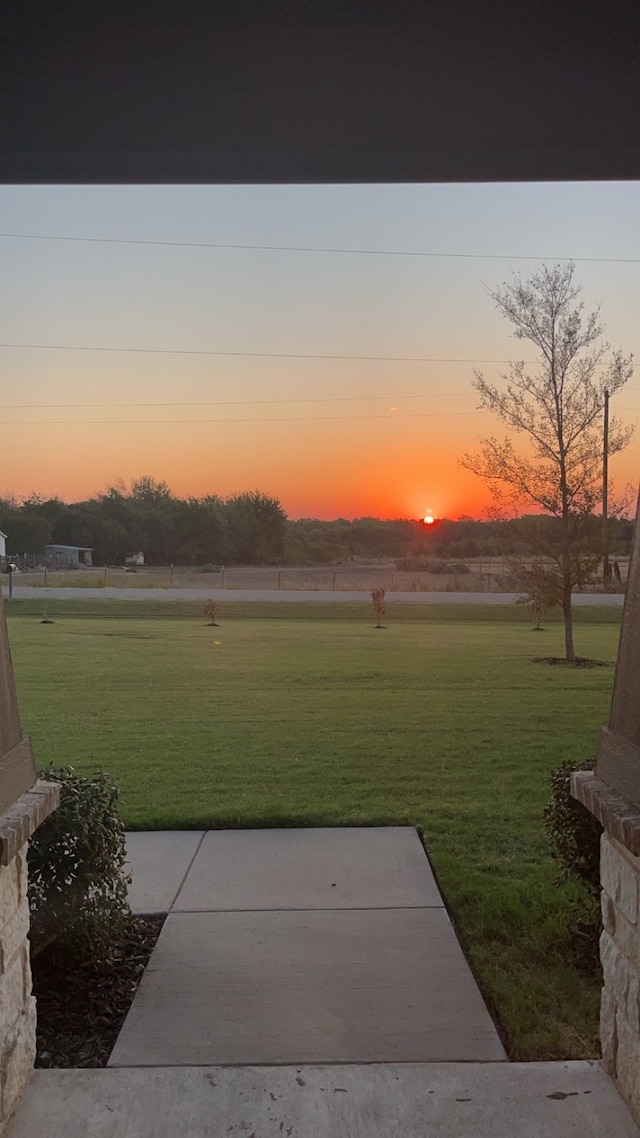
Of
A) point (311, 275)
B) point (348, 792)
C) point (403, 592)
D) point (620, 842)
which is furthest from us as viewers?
point (403, 592)

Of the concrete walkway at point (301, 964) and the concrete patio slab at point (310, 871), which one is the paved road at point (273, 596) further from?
the concrete walkway at point (301, 964)

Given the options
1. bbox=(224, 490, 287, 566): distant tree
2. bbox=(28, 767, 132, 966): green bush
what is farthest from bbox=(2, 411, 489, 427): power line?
bbox=(28, 767, 132, 966): green bush

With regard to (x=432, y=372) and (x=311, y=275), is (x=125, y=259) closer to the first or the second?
(x=311, y=275)

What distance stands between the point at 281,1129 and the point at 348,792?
2588 mm

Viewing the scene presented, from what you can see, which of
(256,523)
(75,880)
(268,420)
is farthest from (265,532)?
(75,880)

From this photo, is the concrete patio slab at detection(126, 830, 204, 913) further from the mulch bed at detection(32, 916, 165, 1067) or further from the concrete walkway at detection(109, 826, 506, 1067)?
the mulch bed at detection(32, 916, 165, 1067)

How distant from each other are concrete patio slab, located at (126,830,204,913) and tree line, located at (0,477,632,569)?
2.22 metres

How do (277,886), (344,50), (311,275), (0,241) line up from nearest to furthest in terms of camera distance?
(344,50), (277,886), (0,241), (311,275)

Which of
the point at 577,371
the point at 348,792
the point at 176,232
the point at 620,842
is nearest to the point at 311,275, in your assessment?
the point at 176,232

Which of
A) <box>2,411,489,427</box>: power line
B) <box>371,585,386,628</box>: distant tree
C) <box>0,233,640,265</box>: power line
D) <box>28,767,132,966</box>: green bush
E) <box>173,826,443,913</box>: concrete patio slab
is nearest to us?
<box>28,767,132,966</box>: green bush

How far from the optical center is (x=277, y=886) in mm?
3104

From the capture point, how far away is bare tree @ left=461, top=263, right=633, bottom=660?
5.14 metres

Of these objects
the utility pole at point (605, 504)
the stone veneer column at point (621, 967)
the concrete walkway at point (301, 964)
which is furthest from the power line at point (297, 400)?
the stone veneer column at point (621, 967)

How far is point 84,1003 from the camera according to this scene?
7.81 feet
